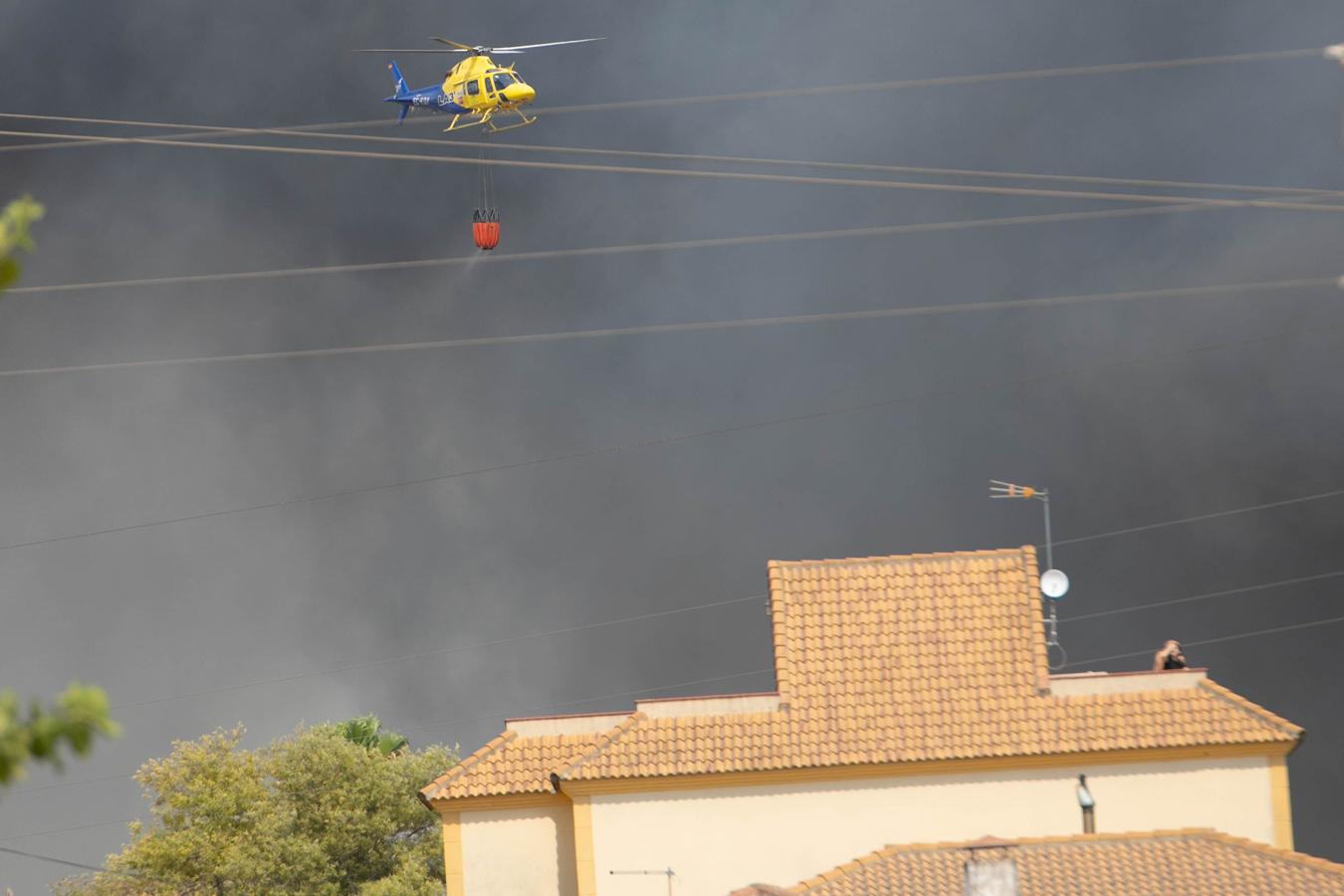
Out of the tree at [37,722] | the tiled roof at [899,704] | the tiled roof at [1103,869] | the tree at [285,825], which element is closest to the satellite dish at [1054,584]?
the tiled roof at [899,704]

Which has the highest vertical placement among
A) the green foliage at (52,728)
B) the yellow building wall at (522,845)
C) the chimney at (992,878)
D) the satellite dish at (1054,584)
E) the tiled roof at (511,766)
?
the satellite dish at (1054,584)

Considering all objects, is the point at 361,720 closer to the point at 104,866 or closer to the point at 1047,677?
the point at 104,866

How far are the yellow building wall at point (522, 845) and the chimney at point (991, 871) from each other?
8949 millimetres

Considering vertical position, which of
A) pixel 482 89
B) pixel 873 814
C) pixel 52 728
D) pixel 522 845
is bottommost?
pixel 52 728

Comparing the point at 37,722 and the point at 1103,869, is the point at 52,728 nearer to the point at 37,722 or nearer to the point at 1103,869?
the point at 37,722

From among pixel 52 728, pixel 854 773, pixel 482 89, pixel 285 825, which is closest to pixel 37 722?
pixel 52 728

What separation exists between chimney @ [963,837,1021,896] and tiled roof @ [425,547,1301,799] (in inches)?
169

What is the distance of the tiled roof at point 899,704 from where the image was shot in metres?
36.6

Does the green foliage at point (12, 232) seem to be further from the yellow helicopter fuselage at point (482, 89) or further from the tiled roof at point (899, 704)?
the yellow helicopter fuselage at point (482, 89)

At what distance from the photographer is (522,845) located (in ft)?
123

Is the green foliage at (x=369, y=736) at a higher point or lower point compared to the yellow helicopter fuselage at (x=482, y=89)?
lower

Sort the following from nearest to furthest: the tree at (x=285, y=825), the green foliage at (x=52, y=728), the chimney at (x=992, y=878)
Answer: the green foliage at (x=52, y=728) → the chimney at (x=992, y=878) → the tree at (x=285, y=825)

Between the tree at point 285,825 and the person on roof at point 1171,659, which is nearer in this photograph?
the person on roof at point 1171,659

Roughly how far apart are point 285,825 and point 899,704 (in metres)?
26.1
